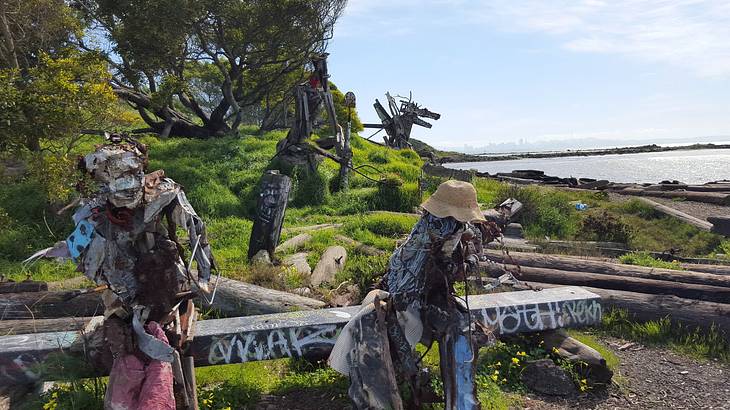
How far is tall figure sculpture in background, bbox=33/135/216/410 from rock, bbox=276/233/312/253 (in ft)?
17.9

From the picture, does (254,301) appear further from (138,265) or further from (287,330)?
(138,265)

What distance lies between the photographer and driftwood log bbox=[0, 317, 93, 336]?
5457 mm

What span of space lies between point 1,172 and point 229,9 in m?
10.8

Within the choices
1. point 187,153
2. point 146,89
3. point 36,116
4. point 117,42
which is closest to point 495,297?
point 36,116

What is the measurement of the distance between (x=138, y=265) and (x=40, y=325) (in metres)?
2.55

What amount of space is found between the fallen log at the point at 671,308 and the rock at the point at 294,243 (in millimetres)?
5752

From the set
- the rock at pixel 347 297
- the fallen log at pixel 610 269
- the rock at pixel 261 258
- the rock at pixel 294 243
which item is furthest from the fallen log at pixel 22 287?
the fallen log at pixel 610 269

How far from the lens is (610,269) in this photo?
27.3ft

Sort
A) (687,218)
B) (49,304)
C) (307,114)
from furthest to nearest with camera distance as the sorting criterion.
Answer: (307,114), (687,218), (49,304)

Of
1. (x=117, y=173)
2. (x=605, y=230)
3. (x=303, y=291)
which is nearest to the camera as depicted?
(x=117, y=173)

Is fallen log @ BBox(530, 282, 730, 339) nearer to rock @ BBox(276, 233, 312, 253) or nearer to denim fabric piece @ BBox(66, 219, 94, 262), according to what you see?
rock @ BBox(276, 233, 312, 253)

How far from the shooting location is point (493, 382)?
5.26m

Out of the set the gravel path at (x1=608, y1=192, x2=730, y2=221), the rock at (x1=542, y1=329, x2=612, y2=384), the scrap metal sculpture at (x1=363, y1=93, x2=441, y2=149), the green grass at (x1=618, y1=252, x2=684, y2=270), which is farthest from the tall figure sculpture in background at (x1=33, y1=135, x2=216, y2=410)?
the scrap metal sculpture at (x1=363, y1=93, x2=441, y2=149)

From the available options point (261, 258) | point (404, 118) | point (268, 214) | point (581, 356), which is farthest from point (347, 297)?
point (404, 118)
